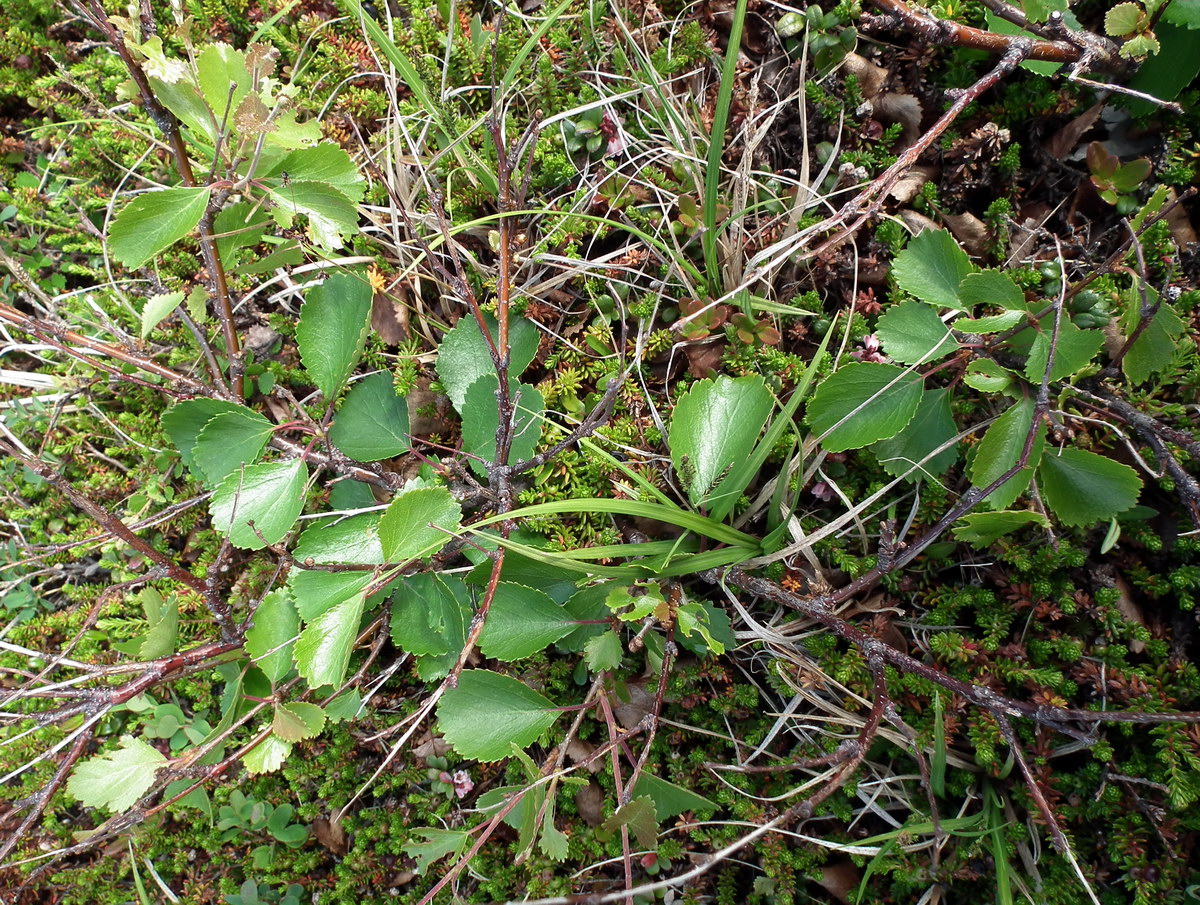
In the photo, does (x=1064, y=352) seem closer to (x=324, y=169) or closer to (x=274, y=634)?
(x=324, y=169)

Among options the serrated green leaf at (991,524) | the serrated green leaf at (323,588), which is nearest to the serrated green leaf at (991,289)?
the serrated green leaf at (991,524)

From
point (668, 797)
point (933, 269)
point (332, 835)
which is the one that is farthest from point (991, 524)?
point (332, 835)

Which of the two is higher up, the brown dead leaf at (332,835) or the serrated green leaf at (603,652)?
the serrated green leaf at (603,652)

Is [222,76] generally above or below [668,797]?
above

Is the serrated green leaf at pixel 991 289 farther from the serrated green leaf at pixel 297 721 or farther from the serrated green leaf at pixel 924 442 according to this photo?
the serrated green leaf at pixel 297 721

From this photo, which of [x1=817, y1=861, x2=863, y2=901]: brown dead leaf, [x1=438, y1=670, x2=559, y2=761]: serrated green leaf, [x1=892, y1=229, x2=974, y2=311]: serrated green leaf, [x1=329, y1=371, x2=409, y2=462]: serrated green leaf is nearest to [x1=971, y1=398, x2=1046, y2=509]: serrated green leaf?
[x1=892, y1=229, x2=974, y2=311]: serrated green leaf

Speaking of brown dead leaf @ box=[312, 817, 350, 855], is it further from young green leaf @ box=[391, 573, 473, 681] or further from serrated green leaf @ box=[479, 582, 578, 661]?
serrated green leaf @ box=[479, 582, 578, 661]

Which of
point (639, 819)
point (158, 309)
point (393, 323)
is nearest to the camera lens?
point (639, 819)
